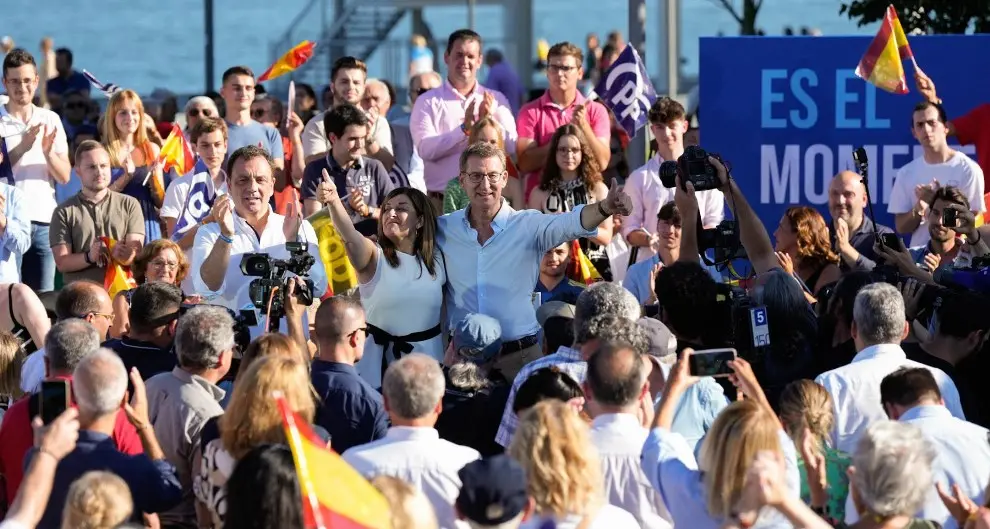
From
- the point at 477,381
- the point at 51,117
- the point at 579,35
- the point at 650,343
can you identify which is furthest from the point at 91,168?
the point at 579,35

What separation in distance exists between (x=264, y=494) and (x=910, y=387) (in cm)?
242

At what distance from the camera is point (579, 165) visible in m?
10.3

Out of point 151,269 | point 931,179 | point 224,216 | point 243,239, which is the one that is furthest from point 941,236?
point 151,269

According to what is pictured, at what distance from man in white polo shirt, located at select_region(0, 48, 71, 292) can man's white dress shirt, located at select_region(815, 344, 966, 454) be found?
5.94 m

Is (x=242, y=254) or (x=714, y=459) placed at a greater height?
(x=242, y=254)

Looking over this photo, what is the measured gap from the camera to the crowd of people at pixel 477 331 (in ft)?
16.4

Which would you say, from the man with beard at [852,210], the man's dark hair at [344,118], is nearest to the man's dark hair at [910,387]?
the man with beard at [852,210]

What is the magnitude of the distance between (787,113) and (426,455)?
6164 mm

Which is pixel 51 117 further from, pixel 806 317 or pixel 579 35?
pixel 579 35

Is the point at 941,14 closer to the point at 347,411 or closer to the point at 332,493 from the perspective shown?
the point at 347,411

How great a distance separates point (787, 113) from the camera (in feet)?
36.3

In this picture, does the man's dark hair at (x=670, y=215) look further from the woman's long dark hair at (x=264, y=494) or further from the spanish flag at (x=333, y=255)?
the woman's long dark hair at (x=264, y=494)

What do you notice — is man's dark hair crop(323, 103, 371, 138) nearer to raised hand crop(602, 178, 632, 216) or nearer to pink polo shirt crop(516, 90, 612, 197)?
pink polo shirt crop(516, 90, 612, 197)

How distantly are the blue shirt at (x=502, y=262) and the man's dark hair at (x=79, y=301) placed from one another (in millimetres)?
1595
